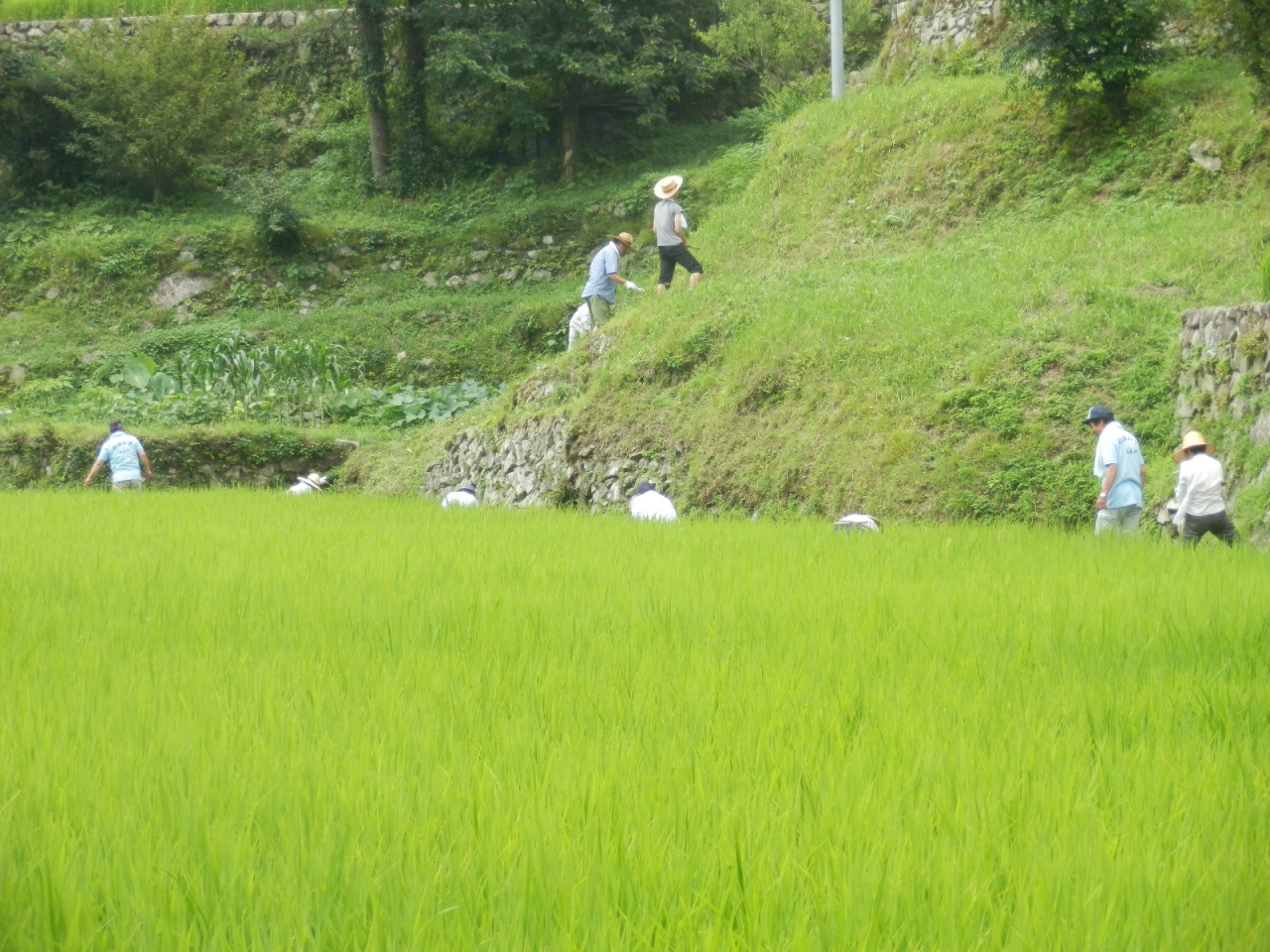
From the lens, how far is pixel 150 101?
2800cm

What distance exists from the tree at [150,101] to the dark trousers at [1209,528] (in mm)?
25301

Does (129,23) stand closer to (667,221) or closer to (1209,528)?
(667,221)

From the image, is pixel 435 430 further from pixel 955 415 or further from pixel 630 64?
pixel 630 64

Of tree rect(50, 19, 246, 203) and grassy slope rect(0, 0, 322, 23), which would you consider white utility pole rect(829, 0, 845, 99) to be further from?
grassy slope rect(0, 0, 322, 23)

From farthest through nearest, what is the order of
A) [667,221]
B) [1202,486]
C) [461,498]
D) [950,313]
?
[667,221]
[461,498]
[950,313]
[1202,486]

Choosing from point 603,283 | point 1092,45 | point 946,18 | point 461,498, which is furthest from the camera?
point 946,18

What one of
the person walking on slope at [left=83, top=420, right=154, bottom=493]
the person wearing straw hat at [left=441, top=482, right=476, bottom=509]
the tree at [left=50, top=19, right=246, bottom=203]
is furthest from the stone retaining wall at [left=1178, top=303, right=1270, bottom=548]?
the tree at [left=50, top=19, right=246, bottom=203]

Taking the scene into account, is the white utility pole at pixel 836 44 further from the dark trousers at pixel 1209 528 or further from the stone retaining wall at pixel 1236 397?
the dark trousers at pixel 1209 528

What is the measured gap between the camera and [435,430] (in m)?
18.8

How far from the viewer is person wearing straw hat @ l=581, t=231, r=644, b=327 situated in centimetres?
1708

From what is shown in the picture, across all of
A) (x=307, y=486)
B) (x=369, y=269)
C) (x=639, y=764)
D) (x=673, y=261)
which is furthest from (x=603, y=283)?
(x=639, y=764)

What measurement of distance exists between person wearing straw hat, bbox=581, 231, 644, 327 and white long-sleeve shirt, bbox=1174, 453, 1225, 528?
9.71m

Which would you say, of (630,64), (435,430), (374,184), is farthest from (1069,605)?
(374,184)

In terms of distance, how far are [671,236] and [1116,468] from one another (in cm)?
918
